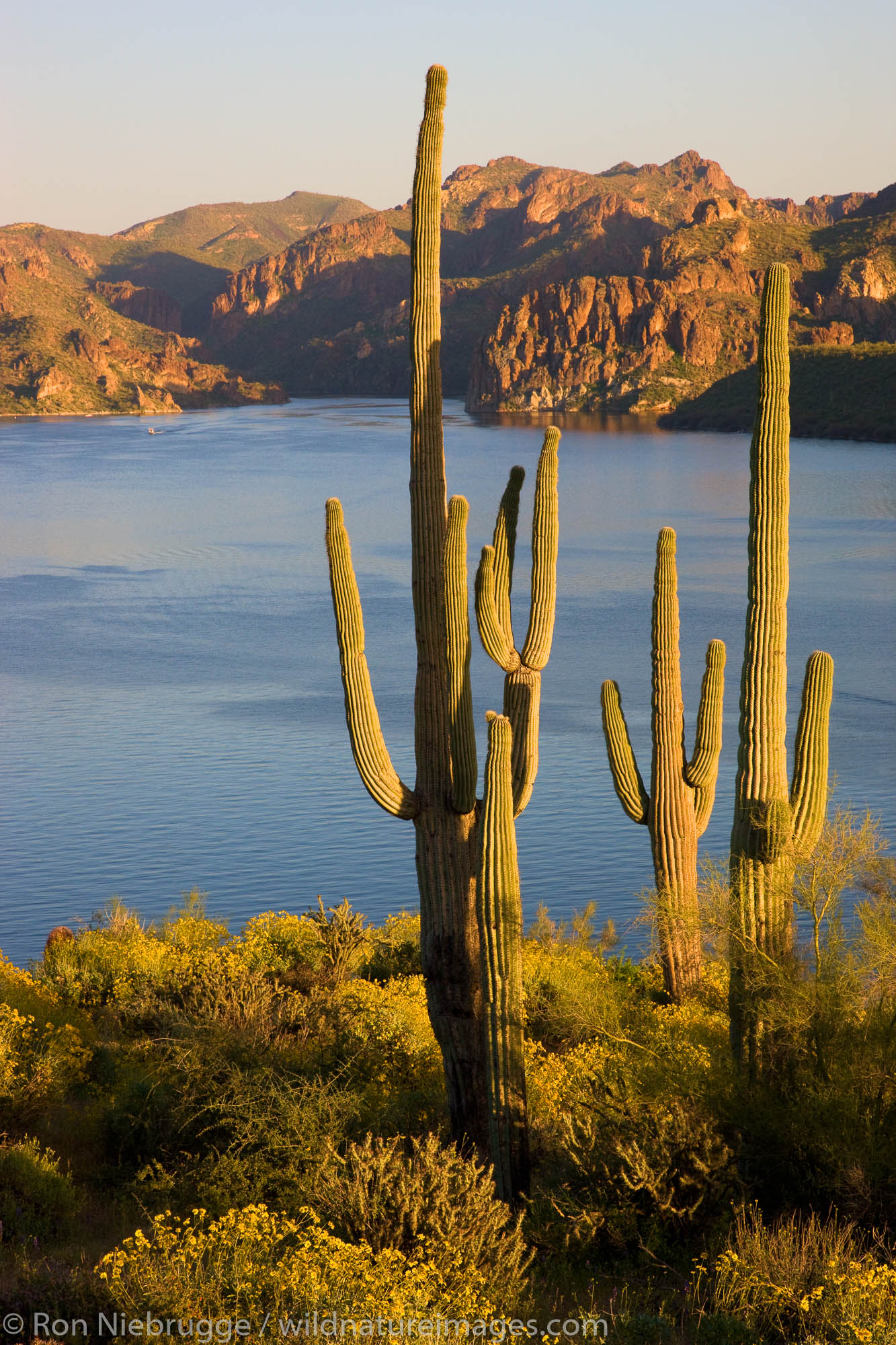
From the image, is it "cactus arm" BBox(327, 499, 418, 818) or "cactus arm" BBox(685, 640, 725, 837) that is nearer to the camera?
"cactus arm" BBox(327, 499, 418, 818)

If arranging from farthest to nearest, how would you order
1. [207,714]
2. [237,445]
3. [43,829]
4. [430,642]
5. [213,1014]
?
[237,445] → [207,714] → [43,829] → [213,1014] → [430,642]

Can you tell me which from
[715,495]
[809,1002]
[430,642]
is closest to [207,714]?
[430,642]

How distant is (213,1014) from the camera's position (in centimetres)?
973

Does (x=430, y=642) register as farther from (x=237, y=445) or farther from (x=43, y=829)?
(x=237, y=445)

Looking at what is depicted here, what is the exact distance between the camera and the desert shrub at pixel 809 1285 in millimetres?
5379

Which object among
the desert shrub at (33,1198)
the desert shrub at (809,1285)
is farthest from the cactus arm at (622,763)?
the desert shrub at (33,1198)

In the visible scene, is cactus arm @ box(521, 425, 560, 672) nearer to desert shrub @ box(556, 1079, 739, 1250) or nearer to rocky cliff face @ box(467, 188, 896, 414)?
desert shrub @ box(556, 1079, 739, 1250)

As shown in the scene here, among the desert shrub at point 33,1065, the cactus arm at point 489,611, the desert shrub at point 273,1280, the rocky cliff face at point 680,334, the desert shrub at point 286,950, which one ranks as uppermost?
the rocky cliff face at point 680,334

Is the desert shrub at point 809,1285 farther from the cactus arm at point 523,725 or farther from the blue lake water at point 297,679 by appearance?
the blue lake water at point 297,679

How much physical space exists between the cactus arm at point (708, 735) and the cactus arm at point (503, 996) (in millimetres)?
4012

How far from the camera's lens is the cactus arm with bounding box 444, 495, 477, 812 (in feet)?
29.1

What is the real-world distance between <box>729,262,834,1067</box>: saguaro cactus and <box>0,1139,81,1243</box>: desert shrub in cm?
435

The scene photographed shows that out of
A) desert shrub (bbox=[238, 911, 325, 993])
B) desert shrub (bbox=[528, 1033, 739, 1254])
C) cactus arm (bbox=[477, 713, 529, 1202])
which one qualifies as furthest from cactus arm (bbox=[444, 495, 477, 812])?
desert shrub (bbox=[238, 911, 325, 993])

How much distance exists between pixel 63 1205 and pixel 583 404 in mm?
184774
